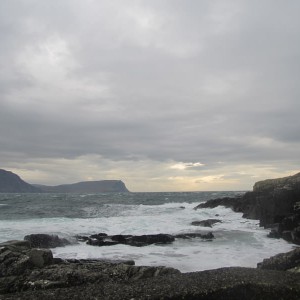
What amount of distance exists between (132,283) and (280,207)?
2227 centimetres

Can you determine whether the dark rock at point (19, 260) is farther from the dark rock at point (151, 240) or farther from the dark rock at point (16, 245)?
the dark rock at point (151, 240)

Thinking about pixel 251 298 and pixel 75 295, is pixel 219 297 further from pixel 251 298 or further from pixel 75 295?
pixel 75 295

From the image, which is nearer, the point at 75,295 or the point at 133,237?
the point at 75,295

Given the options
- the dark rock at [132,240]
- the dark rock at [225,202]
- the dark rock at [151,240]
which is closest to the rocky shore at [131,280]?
the dark rock at [132,240]

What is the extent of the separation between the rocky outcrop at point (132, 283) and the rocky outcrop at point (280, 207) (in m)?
12.1

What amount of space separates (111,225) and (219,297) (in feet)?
75.7

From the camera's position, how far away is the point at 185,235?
75.8ft

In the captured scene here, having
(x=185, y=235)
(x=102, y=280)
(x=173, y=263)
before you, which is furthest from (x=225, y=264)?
(x=185, y=235)

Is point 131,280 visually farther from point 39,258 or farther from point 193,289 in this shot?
point 39,258

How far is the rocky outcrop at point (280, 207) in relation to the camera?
22156mm

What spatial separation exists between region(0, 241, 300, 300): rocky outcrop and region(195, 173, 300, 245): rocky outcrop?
12126mm

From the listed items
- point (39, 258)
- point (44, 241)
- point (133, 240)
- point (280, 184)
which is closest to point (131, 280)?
point (39, 258)

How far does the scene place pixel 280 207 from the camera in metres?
28.9

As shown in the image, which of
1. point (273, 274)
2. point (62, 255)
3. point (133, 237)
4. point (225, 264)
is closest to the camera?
point (273, 274)
